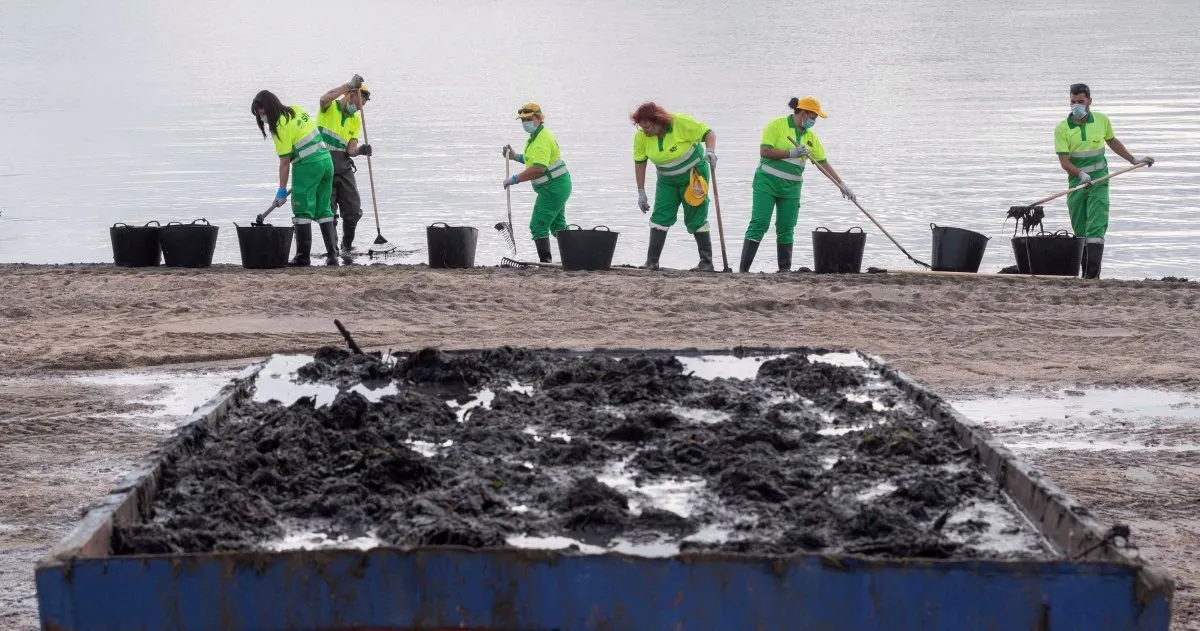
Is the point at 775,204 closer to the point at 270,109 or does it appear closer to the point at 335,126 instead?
the point at 335,126

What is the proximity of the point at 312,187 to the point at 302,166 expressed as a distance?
0.78ft

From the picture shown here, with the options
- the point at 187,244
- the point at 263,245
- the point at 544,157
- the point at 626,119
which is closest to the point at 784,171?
the point at 544,157

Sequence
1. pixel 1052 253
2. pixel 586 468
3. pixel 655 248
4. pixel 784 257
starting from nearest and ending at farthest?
pixel 586 468
pixel 1052 253
pixel 784 257
pixel 655 248

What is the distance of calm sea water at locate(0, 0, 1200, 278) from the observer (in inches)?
723

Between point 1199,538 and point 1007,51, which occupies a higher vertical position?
point 1007,51

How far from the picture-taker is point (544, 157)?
12.9m

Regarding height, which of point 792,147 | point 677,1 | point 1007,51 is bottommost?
point 792,147

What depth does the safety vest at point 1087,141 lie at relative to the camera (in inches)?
490

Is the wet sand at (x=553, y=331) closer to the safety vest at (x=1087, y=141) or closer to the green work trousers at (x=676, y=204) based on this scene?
the green work trousers at (x=676, y=204)

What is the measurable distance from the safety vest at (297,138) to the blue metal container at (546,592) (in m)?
9.52

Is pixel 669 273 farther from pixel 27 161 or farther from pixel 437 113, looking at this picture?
pixel 437 113

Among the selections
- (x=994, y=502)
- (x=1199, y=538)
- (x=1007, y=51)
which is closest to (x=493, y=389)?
(x=994, y=502)

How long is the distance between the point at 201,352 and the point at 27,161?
69.8 feet

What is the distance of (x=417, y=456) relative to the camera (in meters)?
4.18
